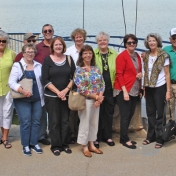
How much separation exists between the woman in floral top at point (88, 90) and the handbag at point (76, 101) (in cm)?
6

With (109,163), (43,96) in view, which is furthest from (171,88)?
(43,96)

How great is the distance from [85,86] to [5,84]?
1.16m

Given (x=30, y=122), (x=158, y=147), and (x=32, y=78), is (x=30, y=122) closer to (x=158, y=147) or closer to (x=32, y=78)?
(x=32, y=78)

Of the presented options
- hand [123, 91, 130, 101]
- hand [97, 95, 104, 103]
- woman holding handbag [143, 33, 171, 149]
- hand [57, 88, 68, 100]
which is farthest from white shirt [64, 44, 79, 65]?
woman holding handbag [143, 33, 171, 149]

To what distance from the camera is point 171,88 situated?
4.89 m

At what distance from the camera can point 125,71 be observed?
4.80 meters

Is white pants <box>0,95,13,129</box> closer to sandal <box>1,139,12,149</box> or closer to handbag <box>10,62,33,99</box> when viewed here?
sandal <box>1,139,12,149</box>

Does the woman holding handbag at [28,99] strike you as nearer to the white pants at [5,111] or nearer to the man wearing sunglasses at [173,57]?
the white pants at [5,111]

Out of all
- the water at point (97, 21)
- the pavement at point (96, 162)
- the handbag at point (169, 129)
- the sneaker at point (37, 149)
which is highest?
the water at point (97, 21)

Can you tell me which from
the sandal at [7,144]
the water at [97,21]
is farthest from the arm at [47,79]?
the water at [97,21]

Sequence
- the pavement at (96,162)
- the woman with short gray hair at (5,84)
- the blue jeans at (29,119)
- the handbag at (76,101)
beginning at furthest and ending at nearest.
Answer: the woman with short gray hair at (5,84) < the blue jeans at (29,119) < the handbag at (76,101) < the pavement at (96,162)

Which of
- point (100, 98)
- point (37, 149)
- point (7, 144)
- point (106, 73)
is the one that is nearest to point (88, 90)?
point (100, 98)

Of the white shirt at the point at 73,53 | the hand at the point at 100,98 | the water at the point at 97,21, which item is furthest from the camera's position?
the water at the point at 97,21

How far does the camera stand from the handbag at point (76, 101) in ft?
14.5
